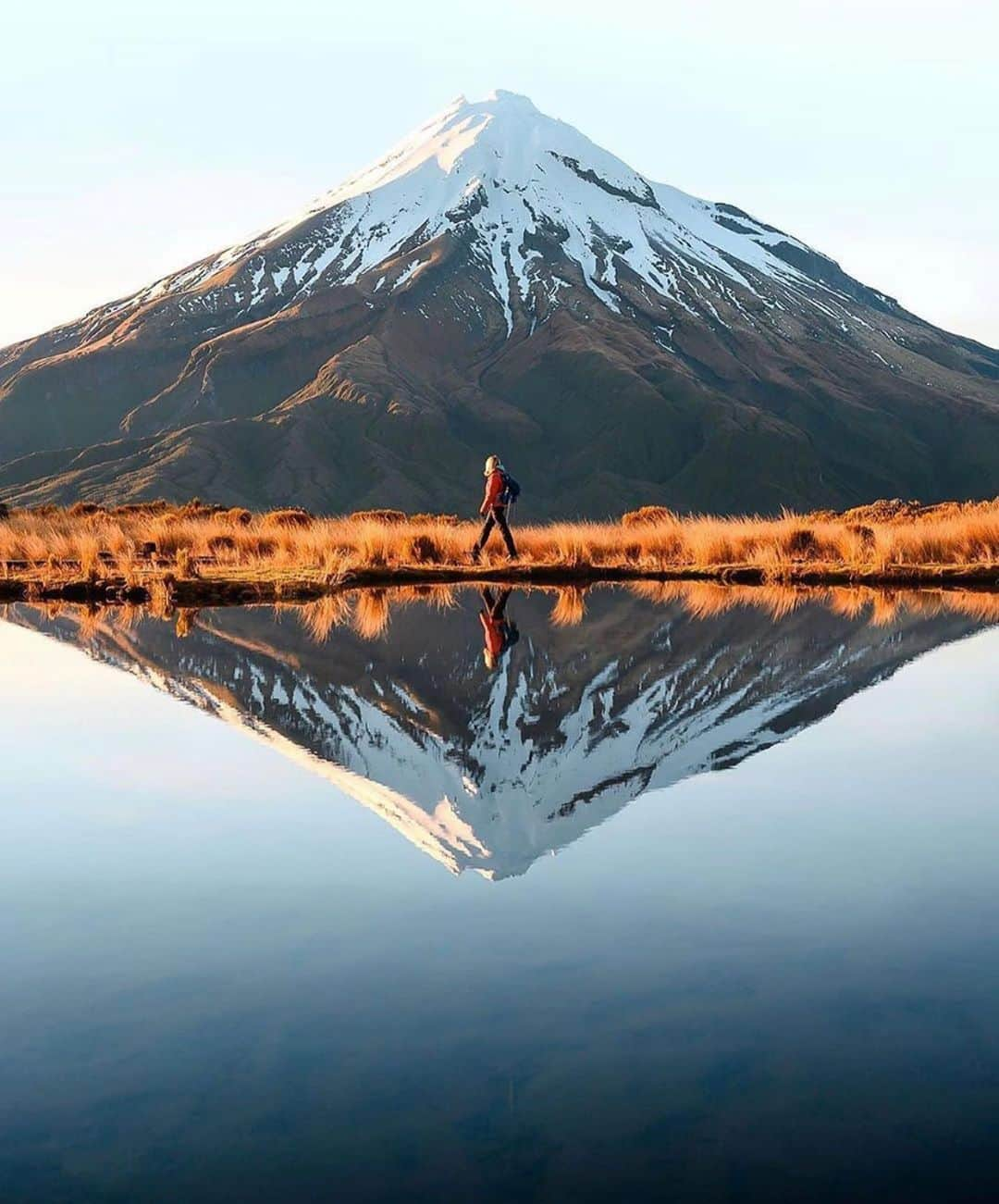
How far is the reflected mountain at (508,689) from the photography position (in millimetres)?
6145

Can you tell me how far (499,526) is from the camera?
70.7ft

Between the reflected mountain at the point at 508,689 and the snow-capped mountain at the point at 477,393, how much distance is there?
109056mm

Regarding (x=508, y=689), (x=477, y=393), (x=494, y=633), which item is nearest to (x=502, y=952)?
(x=508, y=689)

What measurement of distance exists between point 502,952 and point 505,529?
57.9 ft

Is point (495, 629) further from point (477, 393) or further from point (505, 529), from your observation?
point (477, 393)

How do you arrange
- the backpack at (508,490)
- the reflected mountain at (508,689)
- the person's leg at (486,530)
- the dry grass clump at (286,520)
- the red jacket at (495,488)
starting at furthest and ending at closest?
the dry grass clump at (286,520), the person's leg at (486,530), the red jacket at (495,488), the backpack at (508,490), the reflected mountain at (508,689)

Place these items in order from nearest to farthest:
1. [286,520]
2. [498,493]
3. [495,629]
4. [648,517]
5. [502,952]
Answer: [502,952] < [495,629] < [498,493] < [286,520] < [648,517]

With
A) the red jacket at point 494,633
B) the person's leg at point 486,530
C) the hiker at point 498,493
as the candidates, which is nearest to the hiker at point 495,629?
the red jacket at point 494,633

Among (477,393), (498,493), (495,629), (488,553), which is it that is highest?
(477,393)

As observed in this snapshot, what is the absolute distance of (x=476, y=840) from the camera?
5379 mm

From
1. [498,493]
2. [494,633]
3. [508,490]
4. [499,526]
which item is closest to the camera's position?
[494,633]

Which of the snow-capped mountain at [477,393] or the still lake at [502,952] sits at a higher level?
the snow-capped mountain at [477,393]

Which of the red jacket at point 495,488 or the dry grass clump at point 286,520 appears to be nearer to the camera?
the red jacket at point 495,488

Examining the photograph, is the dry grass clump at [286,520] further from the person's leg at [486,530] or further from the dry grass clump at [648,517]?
the person's leg at [486,530]
